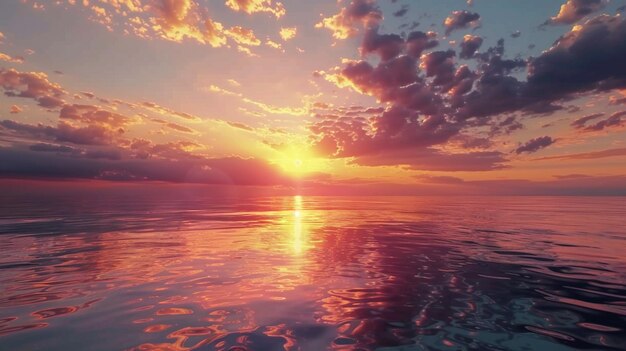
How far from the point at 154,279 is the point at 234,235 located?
12392 mm

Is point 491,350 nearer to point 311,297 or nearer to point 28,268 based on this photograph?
point 311,297

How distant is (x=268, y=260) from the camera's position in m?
15.4

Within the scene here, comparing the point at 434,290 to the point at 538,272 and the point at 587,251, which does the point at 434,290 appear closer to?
the point at 538,272

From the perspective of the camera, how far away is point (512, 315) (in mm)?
8281

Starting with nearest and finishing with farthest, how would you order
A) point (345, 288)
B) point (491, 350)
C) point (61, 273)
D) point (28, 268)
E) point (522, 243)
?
point (491, 350), point (345, 288), point (61, 273), point (28, 268), point (522, 243)

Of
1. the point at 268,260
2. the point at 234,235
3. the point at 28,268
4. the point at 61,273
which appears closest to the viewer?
the point at 61,273

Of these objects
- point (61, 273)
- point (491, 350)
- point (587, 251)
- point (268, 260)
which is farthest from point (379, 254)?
point (61, 273)

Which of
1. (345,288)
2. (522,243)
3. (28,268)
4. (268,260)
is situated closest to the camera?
(345,288)

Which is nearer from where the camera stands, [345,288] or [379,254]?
[345,288]

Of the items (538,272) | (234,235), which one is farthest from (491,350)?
(234,235)

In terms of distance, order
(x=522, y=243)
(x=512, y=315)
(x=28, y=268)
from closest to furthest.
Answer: (x=512, y=315) → (x=28, y=268) → (x=522, y=243)

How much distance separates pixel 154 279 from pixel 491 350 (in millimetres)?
11131

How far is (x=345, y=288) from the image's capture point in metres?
10.8

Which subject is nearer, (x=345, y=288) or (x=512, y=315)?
(x=512, y=315)
